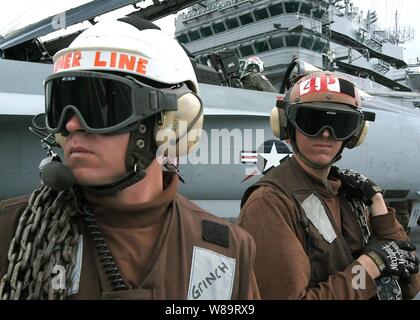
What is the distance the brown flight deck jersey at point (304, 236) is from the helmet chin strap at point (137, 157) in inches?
26.5

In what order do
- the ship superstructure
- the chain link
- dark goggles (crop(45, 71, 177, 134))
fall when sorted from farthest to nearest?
1. the ship superstructure
2. dark goggles (crop(45, 71, 177, 134))
3. the chain link

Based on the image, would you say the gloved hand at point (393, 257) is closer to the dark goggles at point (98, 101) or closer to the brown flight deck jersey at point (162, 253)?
the brown flight deck jersey at point (162, 253)

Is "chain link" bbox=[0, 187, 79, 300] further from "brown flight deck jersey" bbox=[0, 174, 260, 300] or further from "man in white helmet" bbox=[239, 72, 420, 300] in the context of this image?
"man in white helmet" bbox=[239, 72, 420, 300]

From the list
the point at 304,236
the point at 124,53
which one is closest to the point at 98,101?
the point at 124,53

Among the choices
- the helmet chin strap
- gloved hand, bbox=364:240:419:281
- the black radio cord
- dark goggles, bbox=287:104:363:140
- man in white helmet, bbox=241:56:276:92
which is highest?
man in white helmet, bbox=241:56:276:92

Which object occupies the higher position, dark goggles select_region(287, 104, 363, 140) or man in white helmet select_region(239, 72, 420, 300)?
dark goggles select_region(287, 104, 363, 140)

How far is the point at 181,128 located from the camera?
4.46 ft

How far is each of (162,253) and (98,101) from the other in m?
0.46

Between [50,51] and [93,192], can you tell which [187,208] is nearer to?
[93,192]

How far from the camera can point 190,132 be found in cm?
143

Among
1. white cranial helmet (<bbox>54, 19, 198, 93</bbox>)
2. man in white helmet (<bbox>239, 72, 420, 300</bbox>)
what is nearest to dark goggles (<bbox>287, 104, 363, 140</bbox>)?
man in white helmet (<bbox>239, 72, 420, 300</bbox>)

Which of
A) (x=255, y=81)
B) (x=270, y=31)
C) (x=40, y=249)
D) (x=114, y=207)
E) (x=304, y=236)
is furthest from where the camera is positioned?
(x=270, y=31)

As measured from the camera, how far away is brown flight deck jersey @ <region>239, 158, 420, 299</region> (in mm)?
1583

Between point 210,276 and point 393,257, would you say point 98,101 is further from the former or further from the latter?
point 393,257
